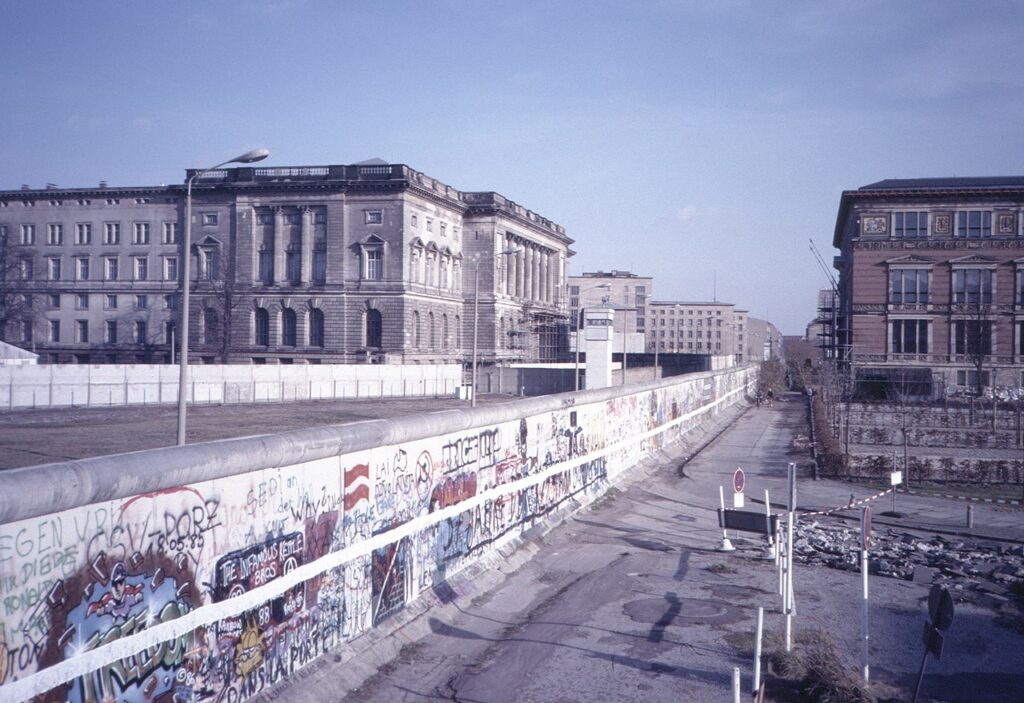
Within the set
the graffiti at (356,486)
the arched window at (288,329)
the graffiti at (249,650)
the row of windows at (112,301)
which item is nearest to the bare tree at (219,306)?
the row of windows at (112,301)

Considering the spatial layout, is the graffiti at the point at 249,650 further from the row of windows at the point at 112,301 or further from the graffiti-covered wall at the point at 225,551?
the row of windows at the point at 112,301

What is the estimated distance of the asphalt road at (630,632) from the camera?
915cm

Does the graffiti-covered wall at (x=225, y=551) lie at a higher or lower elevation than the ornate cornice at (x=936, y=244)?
lower

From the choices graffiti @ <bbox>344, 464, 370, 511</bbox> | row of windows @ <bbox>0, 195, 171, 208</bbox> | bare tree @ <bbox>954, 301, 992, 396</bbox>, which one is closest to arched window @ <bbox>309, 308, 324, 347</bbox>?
row of windows @ <bbox>0, 195, 171, 208</bbox>

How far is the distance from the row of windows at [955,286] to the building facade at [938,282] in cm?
8

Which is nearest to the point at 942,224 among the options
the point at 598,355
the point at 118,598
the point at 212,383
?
the point at 598,355

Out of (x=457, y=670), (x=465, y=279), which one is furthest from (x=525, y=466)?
(x=465, y=279)

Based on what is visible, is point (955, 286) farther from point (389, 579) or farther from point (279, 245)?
point (389, 579)

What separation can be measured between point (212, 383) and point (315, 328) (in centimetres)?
2466

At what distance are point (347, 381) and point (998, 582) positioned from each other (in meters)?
46.8

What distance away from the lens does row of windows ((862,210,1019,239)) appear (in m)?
67.6

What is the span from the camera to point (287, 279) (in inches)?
2862

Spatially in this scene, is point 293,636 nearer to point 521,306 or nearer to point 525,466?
point 525,466

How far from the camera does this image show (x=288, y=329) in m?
73.0
